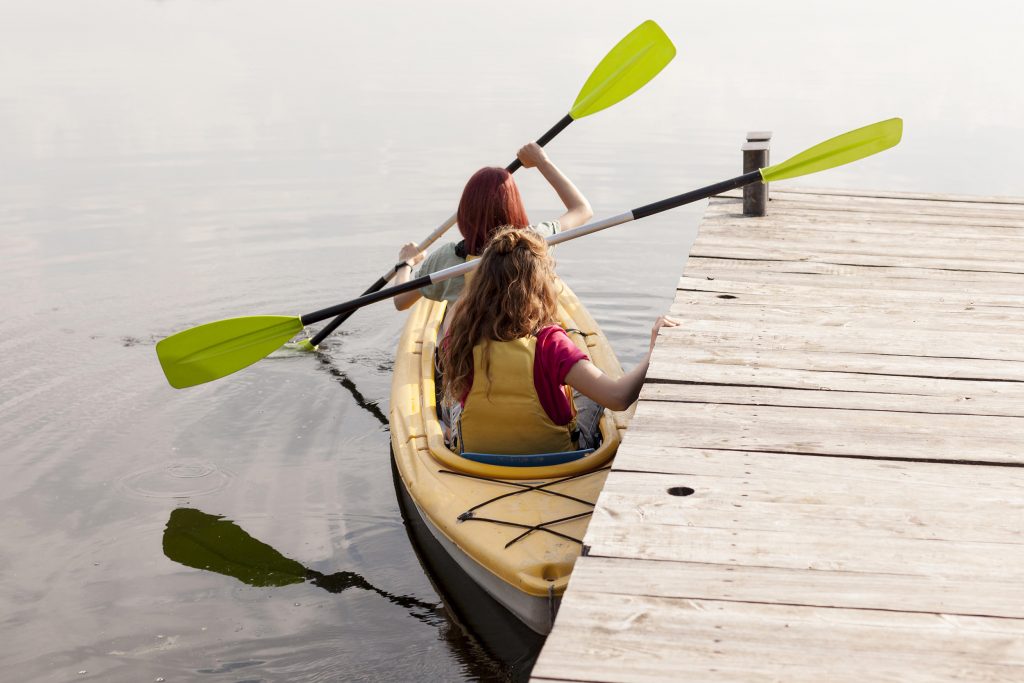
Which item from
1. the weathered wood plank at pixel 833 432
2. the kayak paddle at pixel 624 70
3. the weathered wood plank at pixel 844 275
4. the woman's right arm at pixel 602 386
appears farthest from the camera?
the kayak paddle at pixel 624 70

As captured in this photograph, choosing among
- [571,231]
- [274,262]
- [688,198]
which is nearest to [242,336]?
[571,231]

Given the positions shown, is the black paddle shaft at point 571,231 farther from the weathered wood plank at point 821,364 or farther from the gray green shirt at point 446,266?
the weathered wood plank at point 821,364

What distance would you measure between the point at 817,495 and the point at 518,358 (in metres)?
0.97

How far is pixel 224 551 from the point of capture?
385cm

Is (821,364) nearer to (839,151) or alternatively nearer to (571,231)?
(571,231)

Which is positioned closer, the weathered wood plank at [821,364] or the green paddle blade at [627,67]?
the weathered wood plank at [821,364]

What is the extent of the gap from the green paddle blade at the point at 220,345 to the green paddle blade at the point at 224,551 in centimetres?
54

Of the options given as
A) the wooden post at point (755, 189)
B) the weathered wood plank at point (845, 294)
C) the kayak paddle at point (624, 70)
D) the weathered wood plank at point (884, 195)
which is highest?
the kayak paddle at point (624, 70)

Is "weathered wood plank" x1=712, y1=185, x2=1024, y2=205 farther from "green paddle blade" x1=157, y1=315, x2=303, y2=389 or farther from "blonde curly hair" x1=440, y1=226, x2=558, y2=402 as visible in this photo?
"blonde curly hair" x1=440, y1=226, x2=558, y2=402

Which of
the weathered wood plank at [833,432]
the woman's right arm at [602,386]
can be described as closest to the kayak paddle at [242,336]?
the woman's right arm at [602,386]

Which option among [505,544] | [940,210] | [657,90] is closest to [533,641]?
[505,544]

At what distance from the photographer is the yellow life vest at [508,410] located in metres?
2.95

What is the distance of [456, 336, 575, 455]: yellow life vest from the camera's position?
2.95 m

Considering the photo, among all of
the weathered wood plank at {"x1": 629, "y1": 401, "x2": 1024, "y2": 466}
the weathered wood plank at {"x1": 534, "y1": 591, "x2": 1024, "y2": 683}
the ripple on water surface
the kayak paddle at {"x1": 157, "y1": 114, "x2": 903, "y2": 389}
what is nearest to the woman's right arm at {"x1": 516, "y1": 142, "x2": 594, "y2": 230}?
the kayak paddle at {"x1": 157, "y1": 114, "x2": 903, "y2": 389}
